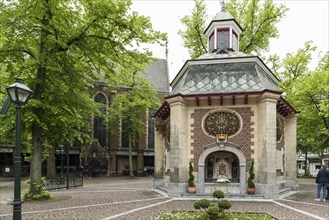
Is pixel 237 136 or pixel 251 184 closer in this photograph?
pixel 251 184

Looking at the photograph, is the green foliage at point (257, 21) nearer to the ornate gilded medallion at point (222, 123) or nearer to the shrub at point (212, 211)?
the ornate gilded medallion at point (222, 123)

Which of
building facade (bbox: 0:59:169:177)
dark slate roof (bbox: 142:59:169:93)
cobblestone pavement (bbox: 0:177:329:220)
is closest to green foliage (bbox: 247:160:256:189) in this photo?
cobblestone pavement (bbox: 0:177:329:220)

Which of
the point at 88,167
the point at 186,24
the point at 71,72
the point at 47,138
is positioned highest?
the point at 186,24

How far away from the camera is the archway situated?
16.9m

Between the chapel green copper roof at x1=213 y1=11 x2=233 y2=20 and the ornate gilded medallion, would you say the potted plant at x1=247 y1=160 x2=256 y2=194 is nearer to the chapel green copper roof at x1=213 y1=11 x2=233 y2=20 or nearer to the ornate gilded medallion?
the ornate gilded medallion

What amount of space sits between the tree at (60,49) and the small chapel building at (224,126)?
13.6 ft

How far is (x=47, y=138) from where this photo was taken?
1655 cm

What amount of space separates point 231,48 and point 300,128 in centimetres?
1113

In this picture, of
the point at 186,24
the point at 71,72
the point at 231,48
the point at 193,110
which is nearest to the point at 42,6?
the point at 71,72

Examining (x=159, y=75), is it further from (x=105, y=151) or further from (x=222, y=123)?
(x=222, y=123)

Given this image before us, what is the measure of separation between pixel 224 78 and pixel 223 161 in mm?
4503

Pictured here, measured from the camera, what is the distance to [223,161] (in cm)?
1788

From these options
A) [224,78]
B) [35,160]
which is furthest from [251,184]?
[35,160]

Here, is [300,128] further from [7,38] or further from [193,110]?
[7,38]
